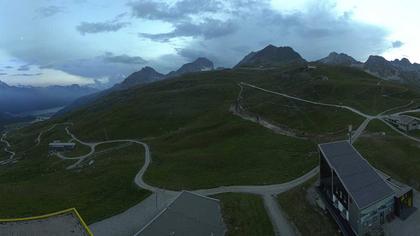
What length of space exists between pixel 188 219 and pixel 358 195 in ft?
84.2

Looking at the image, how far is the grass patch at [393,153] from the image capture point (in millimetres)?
72062

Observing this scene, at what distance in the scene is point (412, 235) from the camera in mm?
53594

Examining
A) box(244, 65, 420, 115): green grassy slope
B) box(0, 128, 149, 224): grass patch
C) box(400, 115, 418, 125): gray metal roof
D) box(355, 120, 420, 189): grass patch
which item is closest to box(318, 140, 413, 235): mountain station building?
box(355, 120, 420, 189): grass patch

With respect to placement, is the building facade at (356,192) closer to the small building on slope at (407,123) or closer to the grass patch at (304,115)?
the grass patch at (304,115)

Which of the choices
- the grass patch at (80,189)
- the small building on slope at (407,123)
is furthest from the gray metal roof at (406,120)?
the grass patch at (80,189)

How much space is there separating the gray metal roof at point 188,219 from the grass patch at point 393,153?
3865 centimetres

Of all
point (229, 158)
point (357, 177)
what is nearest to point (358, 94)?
point (229, 158)

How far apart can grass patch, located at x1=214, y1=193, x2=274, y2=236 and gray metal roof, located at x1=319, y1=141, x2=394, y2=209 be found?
45.3ft

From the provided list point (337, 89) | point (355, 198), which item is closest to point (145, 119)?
point (337, 89)

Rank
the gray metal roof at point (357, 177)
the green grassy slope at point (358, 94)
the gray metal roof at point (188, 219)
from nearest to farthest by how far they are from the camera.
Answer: the gray metal roof at point (188, 219) → the gray metal roof at point (357, 177) → the green grassy slope at point (358, 94)

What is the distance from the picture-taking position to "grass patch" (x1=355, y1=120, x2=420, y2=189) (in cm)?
7206

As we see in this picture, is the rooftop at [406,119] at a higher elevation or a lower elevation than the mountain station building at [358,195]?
higher

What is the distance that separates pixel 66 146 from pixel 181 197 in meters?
113

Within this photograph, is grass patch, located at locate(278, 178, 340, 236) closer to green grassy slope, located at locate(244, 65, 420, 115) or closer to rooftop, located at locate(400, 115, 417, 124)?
rooftop, located at locate(400, 115, 417, 124)
